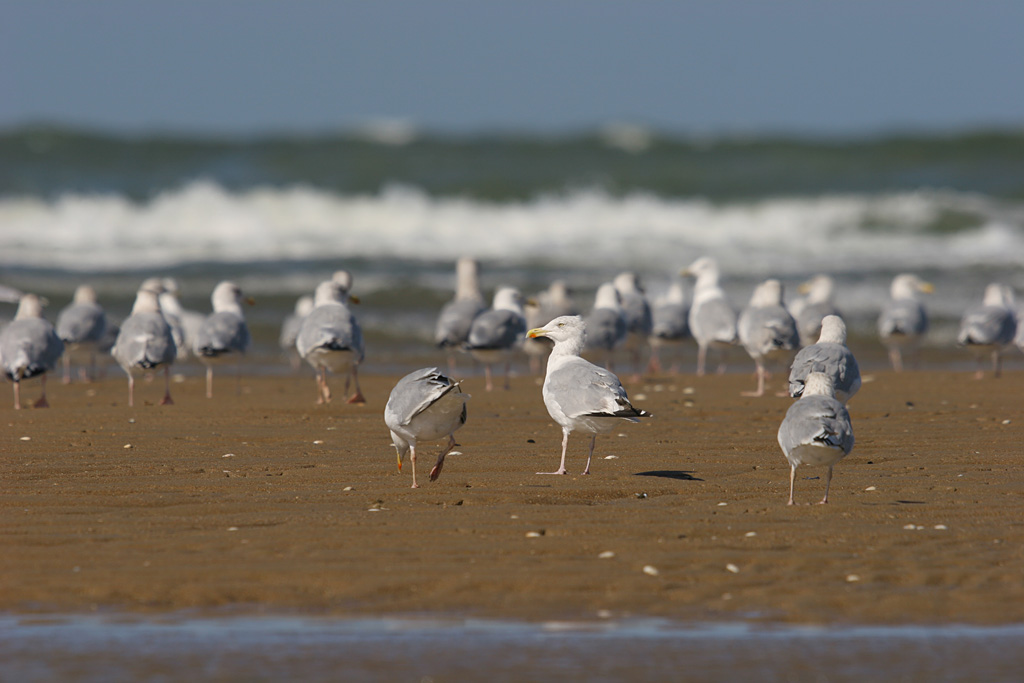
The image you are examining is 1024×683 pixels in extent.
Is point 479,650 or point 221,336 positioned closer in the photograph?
point 479,650

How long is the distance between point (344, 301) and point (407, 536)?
844 centimetres

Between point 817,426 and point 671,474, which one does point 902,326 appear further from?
point 817,426

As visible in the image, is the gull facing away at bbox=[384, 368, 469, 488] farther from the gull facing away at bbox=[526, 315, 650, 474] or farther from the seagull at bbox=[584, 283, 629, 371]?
the seagull at bbox=[584, 283, 629, 371]

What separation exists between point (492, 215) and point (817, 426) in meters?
32.0

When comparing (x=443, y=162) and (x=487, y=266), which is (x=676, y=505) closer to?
(x=487, y=266)

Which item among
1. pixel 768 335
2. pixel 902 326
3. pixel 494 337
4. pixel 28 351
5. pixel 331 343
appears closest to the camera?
pixel 28 351

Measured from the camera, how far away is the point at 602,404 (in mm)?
8086

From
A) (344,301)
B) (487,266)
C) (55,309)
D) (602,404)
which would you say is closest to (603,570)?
(602,404)

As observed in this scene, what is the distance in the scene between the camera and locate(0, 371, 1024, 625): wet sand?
5668mm

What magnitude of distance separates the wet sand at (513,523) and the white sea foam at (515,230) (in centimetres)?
1950

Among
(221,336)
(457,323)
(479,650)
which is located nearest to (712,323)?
(457,323)


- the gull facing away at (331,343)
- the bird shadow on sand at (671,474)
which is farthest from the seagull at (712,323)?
the bird shadow on sand at (671,474)

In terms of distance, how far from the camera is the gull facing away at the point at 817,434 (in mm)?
7168

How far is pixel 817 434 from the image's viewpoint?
7125 mm
